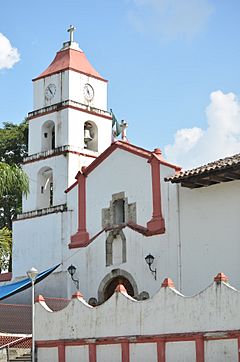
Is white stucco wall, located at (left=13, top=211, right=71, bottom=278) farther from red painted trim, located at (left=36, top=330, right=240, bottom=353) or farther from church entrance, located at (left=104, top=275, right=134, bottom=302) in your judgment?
red painted trim, located at (left=36, top=330, right=240, bottom=353)

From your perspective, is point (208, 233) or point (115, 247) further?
point (115, 247)

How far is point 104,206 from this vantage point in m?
26.9

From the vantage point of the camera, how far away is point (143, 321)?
19.5 m

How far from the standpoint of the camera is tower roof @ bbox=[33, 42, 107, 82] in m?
31.2

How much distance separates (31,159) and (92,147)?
2.66m

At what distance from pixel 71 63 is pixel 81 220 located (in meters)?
7.33

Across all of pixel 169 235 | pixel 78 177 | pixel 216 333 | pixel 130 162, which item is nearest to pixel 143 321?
pixel 216 333

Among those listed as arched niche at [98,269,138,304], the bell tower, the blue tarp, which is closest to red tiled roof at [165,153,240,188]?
arched niche at [98,269,138,304]

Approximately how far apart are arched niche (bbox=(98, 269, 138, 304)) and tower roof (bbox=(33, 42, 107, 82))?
959 centimetres

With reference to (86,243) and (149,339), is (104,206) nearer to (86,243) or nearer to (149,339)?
(86,243)

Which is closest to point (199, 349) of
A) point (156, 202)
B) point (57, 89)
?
point (156, 202)

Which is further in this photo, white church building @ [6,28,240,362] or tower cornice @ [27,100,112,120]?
tower cornice @ [27,100,112,120]

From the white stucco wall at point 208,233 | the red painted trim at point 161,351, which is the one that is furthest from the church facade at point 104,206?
the red painted trim at point 161,351

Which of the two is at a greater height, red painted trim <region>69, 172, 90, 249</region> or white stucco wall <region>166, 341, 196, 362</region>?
red painted trim <region>69, 172, 90, 249</region>
